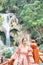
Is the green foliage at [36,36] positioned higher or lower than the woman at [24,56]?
lower

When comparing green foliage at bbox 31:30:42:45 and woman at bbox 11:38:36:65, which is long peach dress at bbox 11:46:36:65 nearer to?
woman at bbox 11:38:36:65

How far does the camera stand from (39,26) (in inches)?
580

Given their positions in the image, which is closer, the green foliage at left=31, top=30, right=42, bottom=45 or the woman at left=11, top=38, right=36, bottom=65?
the woman at left=11, top=38, right=36, bottom=65

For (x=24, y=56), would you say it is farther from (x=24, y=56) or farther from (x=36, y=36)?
(x=36, y=36)

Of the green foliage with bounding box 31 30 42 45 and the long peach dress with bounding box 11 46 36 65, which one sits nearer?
the long peach dress with bounding box 11 46 36 65

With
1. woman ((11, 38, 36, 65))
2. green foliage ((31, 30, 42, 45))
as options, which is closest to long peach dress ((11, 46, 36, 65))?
woman ((11, 38, 36, 65))

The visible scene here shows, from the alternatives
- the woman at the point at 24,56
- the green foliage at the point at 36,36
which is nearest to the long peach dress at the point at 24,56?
the woman at the point at 24,56

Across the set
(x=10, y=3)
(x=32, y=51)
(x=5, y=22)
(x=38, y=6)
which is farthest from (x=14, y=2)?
(x=32, y=51)

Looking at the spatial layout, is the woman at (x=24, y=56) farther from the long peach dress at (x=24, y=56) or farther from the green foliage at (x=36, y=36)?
the green foliage at (x=36, y=36)

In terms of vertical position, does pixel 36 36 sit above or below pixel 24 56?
below

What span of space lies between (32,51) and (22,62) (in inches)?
8.7

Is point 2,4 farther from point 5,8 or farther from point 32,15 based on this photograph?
point 32,15

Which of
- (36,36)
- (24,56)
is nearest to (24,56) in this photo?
(24,56)

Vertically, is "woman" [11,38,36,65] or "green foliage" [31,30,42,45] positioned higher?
"woman" [11,38,36,65]
